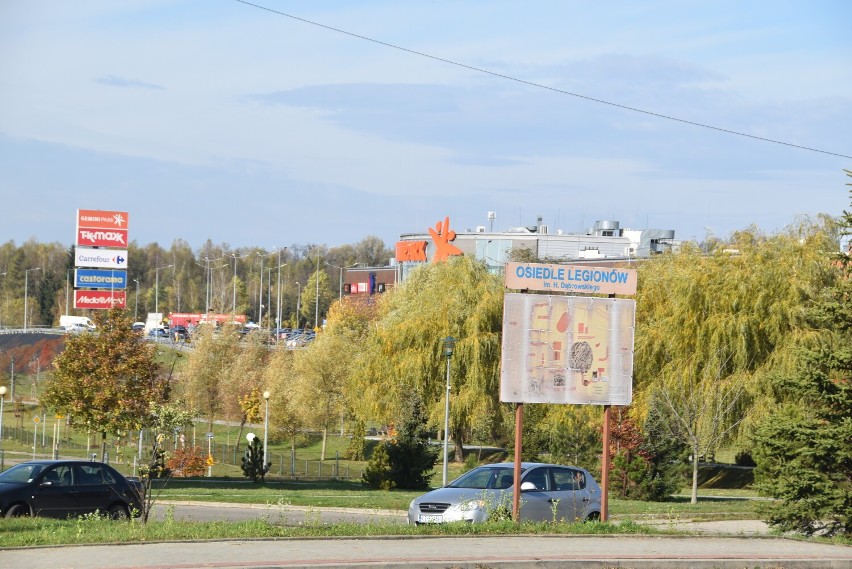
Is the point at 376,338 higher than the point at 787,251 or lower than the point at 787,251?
lower

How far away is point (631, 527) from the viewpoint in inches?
705

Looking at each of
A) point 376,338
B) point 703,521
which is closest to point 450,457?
point 376,338

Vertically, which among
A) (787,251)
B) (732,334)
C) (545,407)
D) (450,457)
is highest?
(787,251)

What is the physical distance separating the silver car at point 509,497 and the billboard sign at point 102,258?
131ft

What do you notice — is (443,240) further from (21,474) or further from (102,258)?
(21,474)

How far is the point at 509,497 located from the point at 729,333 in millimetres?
24375

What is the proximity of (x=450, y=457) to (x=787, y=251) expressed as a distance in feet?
74.8

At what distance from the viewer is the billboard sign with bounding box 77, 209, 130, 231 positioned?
5684 centimetres

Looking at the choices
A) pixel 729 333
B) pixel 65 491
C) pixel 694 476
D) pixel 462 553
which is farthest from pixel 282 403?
pixel 462 553

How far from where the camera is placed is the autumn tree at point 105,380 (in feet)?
124

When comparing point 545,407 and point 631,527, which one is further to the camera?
point 545,407

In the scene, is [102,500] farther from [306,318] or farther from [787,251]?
[306,318]

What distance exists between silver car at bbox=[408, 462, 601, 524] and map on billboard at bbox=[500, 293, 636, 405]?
1.68m

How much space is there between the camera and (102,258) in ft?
187
